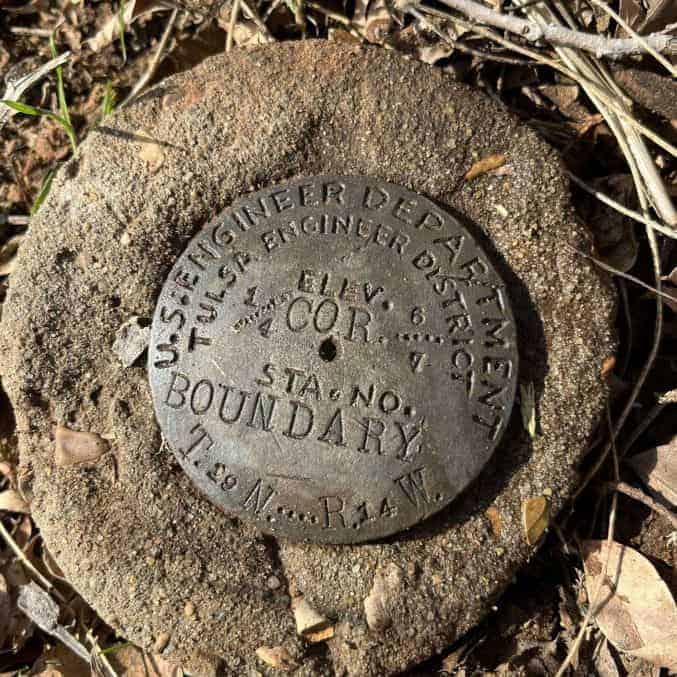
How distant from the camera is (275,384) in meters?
1.57

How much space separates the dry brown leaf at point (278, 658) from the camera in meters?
1.58

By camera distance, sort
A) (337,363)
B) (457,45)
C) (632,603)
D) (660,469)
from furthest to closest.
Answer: (457,45), (660,469), (632,603), (337,363)

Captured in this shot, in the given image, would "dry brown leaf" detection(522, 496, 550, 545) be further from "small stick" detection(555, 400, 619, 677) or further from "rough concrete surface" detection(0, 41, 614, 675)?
"small stick" detection(555, 400, 619, 677)

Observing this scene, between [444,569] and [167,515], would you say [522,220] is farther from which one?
[167,515]

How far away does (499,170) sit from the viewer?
1704mm

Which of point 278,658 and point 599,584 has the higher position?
point 599,584

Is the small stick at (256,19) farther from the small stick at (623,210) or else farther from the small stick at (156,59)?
the small stick at (623,210)

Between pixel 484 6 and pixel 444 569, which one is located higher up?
pixel 484 6

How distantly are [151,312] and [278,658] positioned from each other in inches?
33.6

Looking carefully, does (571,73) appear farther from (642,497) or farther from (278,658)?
(278,658)

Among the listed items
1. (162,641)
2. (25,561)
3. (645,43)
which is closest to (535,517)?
(162,641)

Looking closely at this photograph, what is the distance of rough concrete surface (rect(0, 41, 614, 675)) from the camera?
1584 millimetres

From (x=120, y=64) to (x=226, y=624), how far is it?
5.82 ft

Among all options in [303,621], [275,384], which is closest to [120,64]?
[275,384]
